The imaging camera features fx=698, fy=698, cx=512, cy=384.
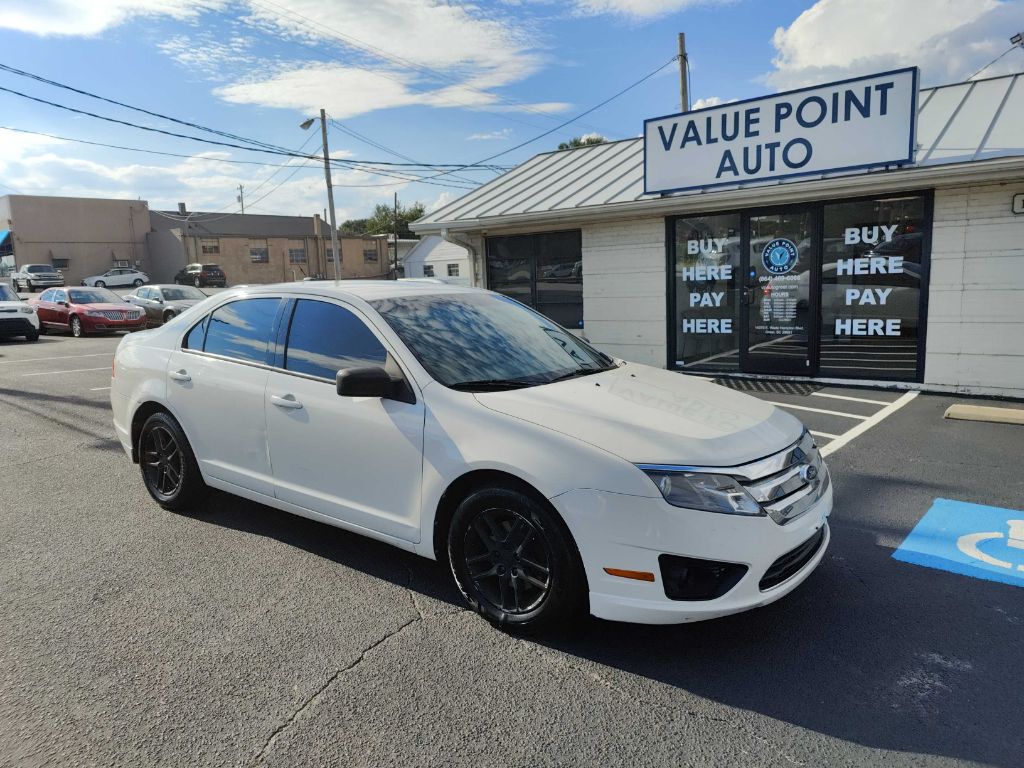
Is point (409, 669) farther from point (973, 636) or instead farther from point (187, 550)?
point (973, 636)

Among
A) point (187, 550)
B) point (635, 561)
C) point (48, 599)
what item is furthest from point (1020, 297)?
point (48, 599)

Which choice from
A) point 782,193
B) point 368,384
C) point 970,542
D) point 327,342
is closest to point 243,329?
point 327,342

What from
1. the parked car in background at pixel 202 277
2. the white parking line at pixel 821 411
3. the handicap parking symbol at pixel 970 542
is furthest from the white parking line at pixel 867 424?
the parked car in background at pixel 202 277

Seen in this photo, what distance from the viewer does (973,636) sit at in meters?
3.11

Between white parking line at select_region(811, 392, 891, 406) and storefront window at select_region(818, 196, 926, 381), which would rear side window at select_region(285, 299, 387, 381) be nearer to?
white parking line at select_region(811, 392, 891, 406)

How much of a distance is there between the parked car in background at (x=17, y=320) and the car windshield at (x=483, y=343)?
17.9 m

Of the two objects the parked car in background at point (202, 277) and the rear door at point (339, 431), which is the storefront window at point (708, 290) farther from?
the parked car in background at point (202, 277)

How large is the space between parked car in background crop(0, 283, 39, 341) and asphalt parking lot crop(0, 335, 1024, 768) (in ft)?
52.0

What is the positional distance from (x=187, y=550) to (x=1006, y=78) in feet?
38.5

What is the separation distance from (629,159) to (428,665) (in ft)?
35.9

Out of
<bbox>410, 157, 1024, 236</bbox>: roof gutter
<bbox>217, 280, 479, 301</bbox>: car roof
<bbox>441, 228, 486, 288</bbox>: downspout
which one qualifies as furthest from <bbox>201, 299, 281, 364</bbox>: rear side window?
<bbox>441, 228, 486, 288</bbox>: downspout

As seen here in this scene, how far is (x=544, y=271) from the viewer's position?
11.9 meters

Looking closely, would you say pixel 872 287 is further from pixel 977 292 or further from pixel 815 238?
pixel 977 292

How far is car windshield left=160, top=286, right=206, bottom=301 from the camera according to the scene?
846 inches
